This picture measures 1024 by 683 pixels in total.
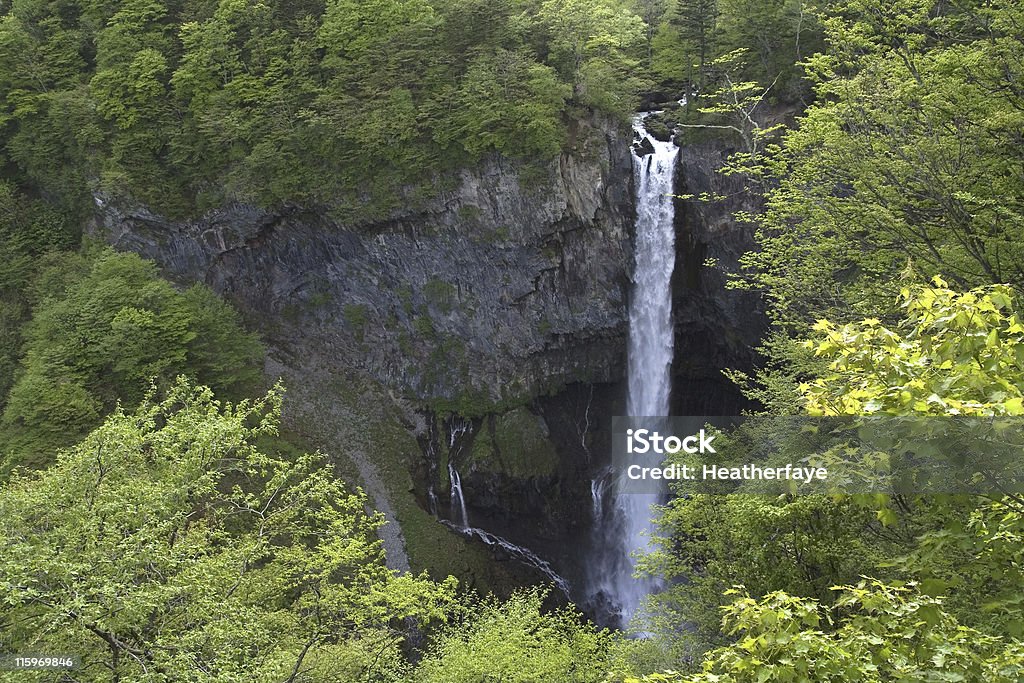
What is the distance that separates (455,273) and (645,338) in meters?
6.51

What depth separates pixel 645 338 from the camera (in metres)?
24.0

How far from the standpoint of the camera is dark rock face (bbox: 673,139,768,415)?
73.3ft

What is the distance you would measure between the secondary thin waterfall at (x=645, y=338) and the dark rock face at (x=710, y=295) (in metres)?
0.45

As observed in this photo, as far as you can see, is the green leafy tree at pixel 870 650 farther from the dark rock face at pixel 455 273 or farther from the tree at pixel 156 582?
the dark rock face at pixel 455 273

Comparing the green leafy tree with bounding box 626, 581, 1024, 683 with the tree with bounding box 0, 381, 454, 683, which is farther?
the tree with bounding box 0, 381, 454, 683

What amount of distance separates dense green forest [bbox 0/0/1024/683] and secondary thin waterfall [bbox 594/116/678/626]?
211cm

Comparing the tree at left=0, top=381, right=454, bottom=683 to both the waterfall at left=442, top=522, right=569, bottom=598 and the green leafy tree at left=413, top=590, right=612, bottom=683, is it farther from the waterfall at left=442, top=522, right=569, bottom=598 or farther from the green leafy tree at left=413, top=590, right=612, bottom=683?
the waterfall at left=442, top=522, right=569, bottom=598

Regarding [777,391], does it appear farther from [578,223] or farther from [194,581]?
[578,223]

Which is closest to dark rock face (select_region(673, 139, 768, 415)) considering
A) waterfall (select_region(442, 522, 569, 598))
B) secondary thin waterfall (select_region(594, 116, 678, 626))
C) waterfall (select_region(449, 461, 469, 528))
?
secondary thin waterfall (select_region(594, 116, 678, 626))

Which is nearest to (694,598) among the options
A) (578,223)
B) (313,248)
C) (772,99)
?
(578,223)

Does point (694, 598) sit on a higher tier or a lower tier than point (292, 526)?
lower

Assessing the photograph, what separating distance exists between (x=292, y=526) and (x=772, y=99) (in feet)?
59.3

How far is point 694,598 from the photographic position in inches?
520

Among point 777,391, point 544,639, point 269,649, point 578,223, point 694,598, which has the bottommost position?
point 544,639
